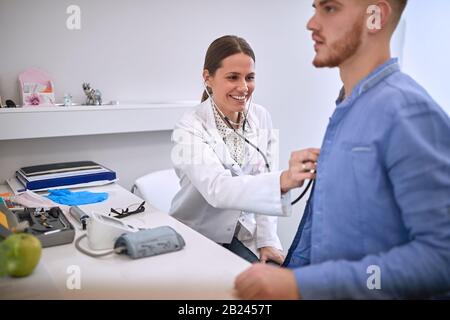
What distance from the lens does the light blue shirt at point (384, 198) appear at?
2.31 ft

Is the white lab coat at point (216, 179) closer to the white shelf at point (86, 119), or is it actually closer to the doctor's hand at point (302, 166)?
the doctor's hand at point (302, 166)

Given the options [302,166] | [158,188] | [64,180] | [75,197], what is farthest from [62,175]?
[302,166]

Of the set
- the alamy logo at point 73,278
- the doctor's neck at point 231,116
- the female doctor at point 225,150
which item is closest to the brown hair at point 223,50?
the female doctor at point 225,150

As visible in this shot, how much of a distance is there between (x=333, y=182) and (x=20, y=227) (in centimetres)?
78

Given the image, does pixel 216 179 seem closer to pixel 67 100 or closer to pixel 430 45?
pixel 67 100

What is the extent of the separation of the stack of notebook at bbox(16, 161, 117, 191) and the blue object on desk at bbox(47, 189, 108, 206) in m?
0.05

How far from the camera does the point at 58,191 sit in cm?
147

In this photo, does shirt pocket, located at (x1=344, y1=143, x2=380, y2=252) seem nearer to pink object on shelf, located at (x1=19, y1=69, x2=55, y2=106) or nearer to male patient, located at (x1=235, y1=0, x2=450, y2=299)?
male patient, located at (x1=235, y1=0, x2=450, y2=299)

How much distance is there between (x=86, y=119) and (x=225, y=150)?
667 millimetres

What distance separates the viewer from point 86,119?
171 cm

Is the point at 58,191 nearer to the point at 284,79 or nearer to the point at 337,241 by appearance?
the point at 337,241

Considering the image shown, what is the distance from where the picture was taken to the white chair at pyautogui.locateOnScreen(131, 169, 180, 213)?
1673 mm

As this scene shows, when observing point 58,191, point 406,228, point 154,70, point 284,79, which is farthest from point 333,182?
point 284,79

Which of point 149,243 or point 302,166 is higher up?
point 302,166
